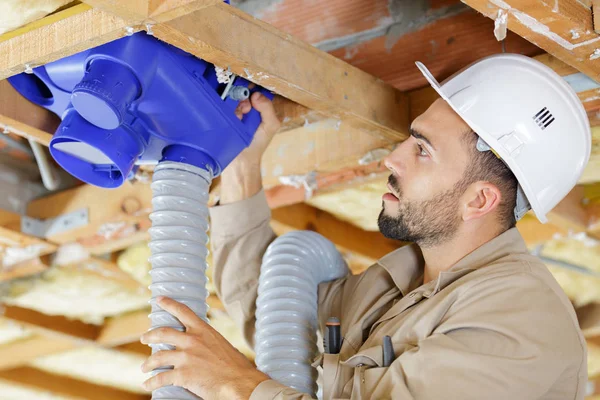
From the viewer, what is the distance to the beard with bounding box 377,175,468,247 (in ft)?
6.72

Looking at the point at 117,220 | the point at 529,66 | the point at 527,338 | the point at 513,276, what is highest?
the point at 117,220

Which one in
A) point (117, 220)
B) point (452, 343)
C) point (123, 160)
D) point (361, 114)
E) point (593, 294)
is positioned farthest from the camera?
point (593, 294)

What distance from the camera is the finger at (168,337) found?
1.83 meters

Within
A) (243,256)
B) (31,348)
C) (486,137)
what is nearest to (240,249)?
(243,256)

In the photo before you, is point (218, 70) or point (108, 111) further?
point (218, 70)

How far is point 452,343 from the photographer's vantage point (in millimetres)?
1682

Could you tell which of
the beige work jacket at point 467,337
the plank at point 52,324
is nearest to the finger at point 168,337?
the beige work jacket at point 467,337

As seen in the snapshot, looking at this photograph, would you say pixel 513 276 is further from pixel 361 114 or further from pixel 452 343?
pixel 361 114

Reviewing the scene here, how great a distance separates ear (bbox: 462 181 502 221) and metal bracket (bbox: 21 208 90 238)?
4.62 ft

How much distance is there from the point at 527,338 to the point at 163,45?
3.13 ft

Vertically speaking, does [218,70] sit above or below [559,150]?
above

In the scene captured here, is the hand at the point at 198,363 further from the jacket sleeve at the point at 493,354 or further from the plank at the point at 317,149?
the plank at the point at 317,149

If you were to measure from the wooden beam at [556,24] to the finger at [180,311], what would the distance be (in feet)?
2.79

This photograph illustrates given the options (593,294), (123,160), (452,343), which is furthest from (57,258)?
(593,294)
